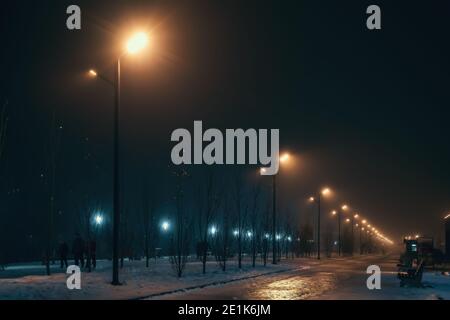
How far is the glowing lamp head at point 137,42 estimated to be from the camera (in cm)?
2180

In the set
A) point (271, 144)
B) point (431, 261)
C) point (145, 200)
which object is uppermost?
point (271, 144)

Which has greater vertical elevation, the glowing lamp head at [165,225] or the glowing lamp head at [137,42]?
the glowing lamp head at [137,42]

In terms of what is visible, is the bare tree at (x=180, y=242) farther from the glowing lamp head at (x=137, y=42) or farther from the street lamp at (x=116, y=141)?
the glowing lamp head at (x=137, y=42)

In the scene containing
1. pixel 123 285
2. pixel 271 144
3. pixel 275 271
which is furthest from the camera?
pixel 271 144

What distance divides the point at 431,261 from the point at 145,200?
2390 centimetres

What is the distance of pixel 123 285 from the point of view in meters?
23.5

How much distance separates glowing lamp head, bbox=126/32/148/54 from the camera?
71.5ft

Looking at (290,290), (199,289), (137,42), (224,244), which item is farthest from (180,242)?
(137,42)

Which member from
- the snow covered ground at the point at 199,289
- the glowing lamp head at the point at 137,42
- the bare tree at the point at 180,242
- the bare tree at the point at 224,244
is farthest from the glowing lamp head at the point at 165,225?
the glowing lamp head at the point at 137,42

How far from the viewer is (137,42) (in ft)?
71.7

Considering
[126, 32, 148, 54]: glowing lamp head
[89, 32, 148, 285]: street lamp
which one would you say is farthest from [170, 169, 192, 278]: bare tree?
[126, 32, 148, 54]: glowing lamp head
